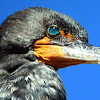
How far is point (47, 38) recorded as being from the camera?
6277mm

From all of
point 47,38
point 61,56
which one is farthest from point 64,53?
point 47,38

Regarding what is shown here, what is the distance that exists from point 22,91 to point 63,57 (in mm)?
1289

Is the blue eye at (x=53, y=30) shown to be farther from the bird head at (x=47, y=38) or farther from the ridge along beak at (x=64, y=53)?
the ridge along beak at (x=64, y=53)

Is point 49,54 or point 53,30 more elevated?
point 53,30

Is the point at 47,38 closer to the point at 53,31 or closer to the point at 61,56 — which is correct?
the point at 53,31

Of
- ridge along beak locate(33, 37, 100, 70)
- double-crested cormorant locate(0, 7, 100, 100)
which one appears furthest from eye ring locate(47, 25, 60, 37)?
ridge along beak locate(33, 37, 100, 70)

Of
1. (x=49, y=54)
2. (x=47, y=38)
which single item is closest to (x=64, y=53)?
(x=49, y=54)

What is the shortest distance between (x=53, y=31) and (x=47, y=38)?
7.5 inches

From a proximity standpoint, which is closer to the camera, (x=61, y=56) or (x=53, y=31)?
(x=61, y=56)

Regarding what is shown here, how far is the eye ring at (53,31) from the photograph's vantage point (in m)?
6.25

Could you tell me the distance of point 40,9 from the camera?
6.48 meters

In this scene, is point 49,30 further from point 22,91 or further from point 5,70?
point 22,91

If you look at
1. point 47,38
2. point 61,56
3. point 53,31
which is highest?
point 53,31

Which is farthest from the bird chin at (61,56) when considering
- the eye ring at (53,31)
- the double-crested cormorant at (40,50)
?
the eye ring at (53,31)
